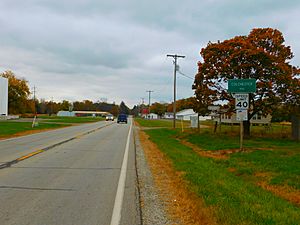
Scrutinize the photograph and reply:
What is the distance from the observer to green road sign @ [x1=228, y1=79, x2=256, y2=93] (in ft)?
51.1

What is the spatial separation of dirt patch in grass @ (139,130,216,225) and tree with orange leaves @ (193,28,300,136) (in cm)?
1402

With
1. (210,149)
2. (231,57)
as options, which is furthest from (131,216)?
(231,57)

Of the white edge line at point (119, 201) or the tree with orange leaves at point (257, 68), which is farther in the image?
the tree with orange leaves at point (257, 68)

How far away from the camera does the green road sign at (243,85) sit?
51.1 feet

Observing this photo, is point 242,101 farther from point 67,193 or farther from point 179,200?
point 67,193

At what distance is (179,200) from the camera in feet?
24.2

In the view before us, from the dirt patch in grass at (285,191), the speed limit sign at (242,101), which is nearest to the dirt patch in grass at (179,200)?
the dirt patch in grass at (285,191)

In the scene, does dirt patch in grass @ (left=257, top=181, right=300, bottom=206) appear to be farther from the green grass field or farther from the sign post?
the sign post

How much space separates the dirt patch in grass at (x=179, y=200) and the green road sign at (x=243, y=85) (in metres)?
6.05

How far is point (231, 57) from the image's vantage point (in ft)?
76.9

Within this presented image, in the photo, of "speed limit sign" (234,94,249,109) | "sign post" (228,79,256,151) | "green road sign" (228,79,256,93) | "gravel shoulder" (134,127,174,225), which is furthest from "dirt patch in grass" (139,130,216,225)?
"green road sign" (228,79,256,93)

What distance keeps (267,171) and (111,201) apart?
6.00m

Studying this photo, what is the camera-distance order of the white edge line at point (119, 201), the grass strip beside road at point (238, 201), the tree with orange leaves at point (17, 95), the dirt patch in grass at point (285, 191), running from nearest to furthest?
1. the grass strip beside road at point (238, 201)
2. the white edge line at point (119, 201)
3. the dirt patch in grass at point (285, 191)
4. the tree with orange leaves at point (17, 95)

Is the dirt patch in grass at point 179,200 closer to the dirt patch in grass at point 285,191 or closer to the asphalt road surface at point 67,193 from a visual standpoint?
the asphalt road surface at point 67,193
